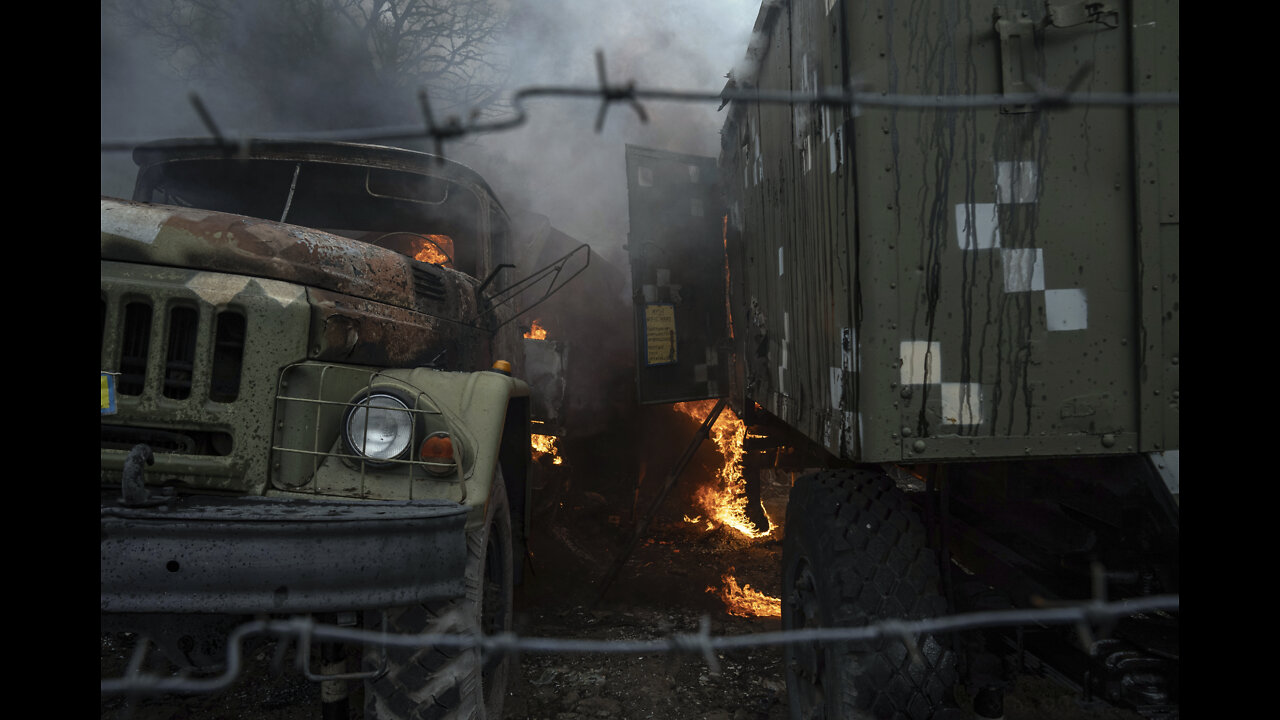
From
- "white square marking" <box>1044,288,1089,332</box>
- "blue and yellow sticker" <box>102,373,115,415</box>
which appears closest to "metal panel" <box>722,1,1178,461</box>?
"white square marking" <box>1044,288,1089,332</box>

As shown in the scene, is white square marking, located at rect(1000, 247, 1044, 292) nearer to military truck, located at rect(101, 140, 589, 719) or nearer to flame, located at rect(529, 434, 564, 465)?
military truck, located at rect(101, 140, 589, 719)

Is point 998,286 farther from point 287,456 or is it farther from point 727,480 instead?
point 727,480

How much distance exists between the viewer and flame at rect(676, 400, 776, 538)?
22.6ft

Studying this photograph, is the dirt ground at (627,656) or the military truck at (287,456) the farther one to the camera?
the dirt ground at (627,656)

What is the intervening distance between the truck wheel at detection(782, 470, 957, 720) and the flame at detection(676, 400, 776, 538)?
4.07 meters

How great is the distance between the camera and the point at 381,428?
2.33 metres

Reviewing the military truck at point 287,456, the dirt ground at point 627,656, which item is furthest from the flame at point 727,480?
the military truck at point 287,456

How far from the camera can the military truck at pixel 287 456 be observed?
182 centimetres

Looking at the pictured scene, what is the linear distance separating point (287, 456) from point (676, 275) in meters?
3.88

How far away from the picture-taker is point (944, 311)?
7.28 ft

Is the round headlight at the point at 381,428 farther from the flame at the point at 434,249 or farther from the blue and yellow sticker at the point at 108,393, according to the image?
the flame at the point at 434,249

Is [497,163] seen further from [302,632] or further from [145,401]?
[302,632]

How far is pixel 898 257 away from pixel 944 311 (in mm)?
238

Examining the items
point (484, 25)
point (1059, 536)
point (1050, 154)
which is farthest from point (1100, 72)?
point (484, 25)
